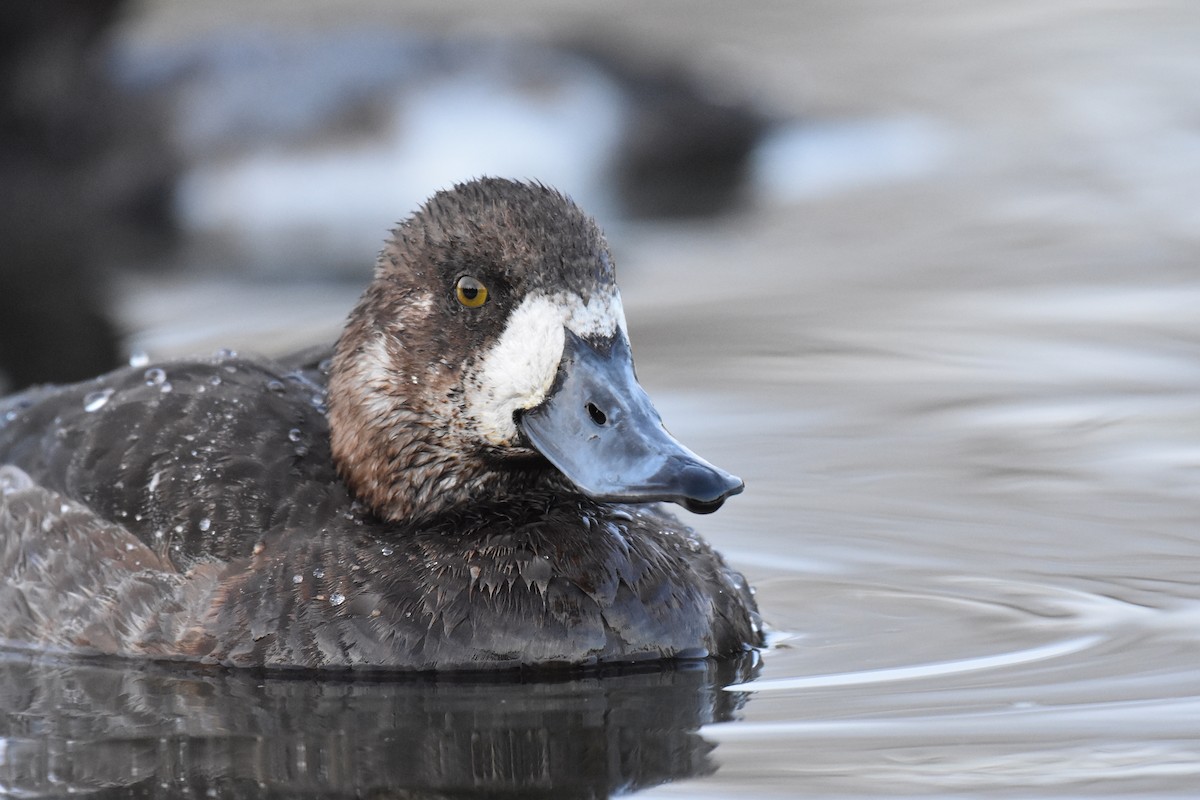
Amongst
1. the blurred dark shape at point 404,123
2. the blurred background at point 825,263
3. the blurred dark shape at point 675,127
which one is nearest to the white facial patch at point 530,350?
the blurred background at point 825,263

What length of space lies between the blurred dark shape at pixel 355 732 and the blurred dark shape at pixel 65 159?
18.2 feet

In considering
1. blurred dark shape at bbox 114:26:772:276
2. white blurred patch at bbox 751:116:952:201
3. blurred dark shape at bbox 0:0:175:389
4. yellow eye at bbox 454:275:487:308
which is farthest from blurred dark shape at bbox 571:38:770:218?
yellow eye at bbox 454:275:487:308

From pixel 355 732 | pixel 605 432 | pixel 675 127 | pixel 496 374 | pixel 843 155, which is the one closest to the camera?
pixel 355 732

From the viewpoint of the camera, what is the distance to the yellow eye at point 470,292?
17.5ft

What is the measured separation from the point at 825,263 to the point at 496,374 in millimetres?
4873

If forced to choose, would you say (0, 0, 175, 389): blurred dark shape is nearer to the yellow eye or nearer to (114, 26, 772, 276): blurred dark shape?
(114, 26, 772, 276): blurred dark shape

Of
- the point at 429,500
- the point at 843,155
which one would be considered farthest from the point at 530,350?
the point at 843,155

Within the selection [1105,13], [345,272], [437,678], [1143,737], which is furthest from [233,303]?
[1105,13]

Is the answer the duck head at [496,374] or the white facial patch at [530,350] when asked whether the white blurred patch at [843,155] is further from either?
the white facial patch at [530,350]

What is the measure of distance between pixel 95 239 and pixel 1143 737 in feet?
27.2

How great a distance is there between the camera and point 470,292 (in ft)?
17.5

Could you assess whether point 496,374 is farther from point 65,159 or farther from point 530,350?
point 65,159

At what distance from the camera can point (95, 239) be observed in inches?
467

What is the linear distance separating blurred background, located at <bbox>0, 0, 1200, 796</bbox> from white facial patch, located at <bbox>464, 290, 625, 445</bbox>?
0.89 m
